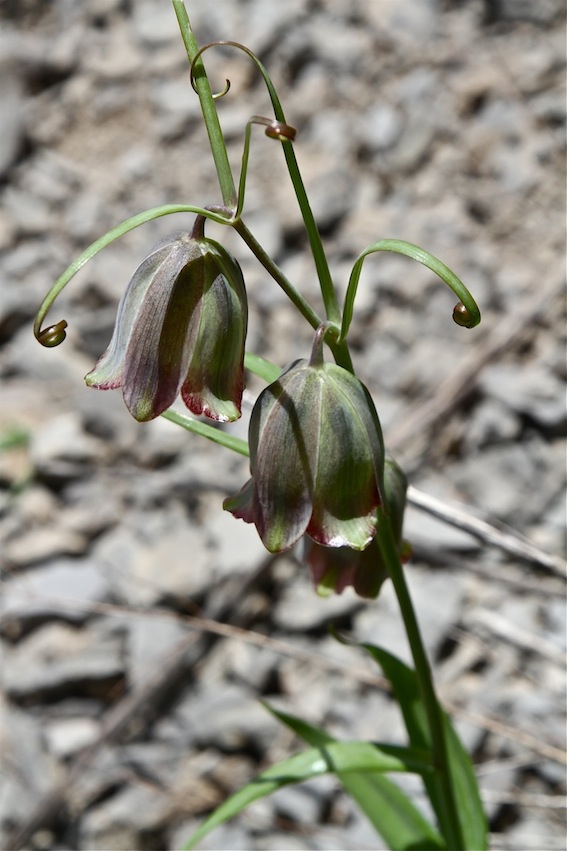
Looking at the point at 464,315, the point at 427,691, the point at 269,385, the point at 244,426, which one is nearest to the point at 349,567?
the point at 427,691

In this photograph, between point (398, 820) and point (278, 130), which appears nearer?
point (278, 130)

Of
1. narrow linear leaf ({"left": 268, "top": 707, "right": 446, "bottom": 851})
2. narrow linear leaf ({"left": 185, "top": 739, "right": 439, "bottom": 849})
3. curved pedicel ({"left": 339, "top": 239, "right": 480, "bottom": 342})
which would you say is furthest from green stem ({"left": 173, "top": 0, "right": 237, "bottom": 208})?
narrow linear leaf ({"left": 268, "top": 707, "right": 446, "bottom": 851})

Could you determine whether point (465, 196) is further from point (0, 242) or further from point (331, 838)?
point (331, 838)

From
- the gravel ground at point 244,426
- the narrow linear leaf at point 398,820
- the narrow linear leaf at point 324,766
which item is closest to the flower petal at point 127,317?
the narrow linear leaf at point 324,766

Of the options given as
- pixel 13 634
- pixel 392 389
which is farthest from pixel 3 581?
pixel 392 389

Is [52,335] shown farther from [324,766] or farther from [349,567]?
[324,766]

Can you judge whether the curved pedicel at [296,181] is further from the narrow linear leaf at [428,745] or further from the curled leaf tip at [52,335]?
the narrow linear leaf at [428,745]
